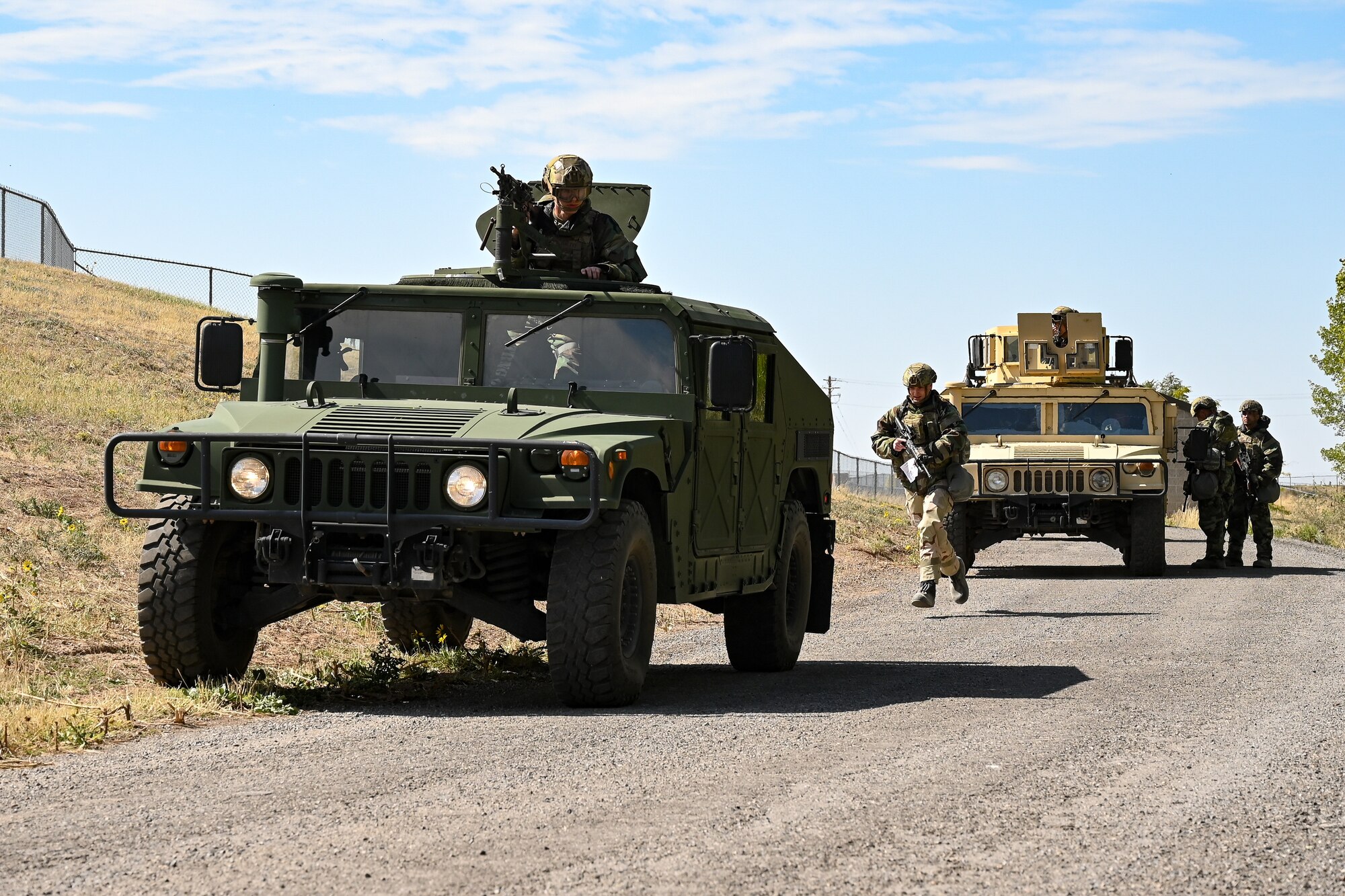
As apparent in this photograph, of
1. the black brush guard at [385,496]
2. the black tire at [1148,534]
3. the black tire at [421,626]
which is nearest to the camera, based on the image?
the black brush guard at [385,496]

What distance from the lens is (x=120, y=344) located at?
33469mm

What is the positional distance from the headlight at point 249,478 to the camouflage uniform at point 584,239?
2.85 m

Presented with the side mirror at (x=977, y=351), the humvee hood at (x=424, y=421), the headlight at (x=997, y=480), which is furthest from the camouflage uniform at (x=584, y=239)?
the side mirror at (x=977, y=351)

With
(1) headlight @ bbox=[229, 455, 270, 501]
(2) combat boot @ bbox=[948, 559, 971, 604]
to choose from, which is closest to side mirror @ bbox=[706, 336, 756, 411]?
(1) headlight @ bbox=[229, 455, 270, 501]

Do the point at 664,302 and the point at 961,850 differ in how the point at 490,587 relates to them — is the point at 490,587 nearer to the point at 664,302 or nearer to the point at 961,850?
the point at 664,302

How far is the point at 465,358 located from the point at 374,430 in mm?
1156

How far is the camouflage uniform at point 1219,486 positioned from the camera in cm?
2167

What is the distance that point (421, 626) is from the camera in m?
11.2

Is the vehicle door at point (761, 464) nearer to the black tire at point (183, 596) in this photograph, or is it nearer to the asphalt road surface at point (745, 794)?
the asphalt road surface at point (745, 794)

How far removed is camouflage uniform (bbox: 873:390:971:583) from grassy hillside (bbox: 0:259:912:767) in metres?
1.86

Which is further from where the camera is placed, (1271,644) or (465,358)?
(1271,644)

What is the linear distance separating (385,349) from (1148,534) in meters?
12.3

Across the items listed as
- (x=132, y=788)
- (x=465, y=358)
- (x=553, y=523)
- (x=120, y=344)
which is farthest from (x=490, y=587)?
(x=120, y=344)

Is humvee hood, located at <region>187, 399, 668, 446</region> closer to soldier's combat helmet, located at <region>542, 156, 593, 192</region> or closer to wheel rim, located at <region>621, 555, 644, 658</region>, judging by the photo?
wheel rim, located at <region>621, 555, 644, 658</region>
